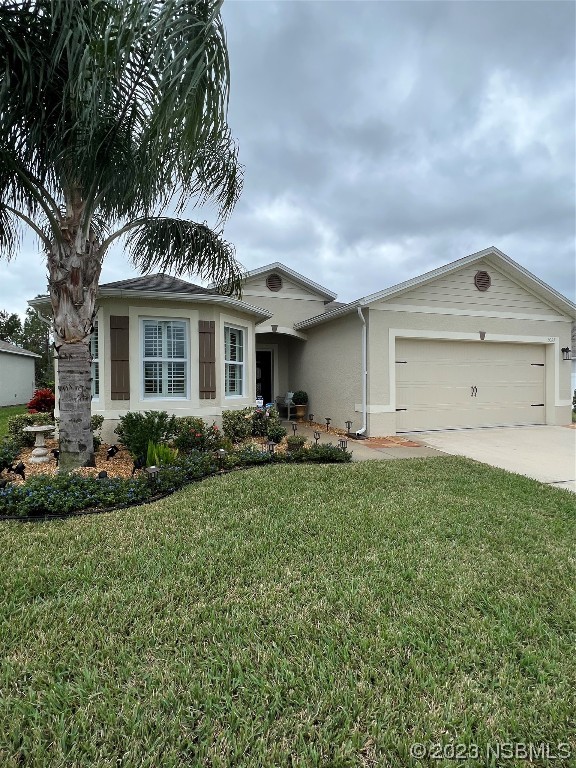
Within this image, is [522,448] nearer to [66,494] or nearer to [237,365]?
[237,365]

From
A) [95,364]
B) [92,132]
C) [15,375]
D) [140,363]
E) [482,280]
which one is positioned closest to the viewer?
[92,132]

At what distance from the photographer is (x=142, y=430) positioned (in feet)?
24.0

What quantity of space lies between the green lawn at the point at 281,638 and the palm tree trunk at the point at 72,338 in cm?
224

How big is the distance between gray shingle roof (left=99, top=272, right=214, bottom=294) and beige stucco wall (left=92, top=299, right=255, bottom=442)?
324 mm

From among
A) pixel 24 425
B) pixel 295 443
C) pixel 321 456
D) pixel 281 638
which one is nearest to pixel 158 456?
pixel 295 443

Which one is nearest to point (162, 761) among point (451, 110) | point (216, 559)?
point (216, 559)

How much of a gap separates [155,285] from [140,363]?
1.99 m

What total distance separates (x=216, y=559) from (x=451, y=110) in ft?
40.3

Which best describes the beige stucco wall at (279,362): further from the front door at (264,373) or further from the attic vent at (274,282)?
the attic vent at (274,282)

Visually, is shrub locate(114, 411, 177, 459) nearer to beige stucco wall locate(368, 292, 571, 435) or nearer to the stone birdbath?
the stone birdbath

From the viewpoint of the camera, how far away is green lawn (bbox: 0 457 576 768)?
1.76m

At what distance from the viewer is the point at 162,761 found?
65.1 inches

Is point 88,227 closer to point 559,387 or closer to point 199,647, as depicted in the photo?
point 199,647

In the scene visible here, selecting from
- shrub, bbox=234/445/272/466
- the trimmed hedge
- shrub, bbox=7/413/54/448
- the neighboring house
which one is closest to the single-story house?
shrub, bbox=7/413/54/448
